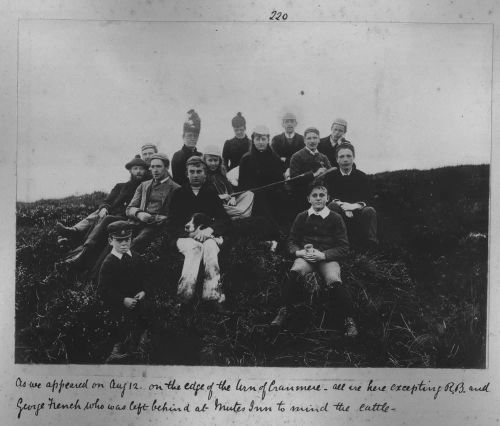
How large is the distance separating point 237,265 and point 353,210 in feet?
3.51

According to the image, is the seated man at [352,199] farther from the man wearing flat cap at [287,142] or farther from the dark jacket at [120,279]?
the dark jacket at [120,279]

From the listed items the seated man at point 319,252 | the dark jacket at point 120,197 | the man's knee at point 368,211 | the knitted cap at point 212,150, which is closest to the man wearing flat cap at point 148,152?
the dark jacket at point 120,197

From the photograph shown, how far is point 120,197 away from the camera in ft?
13.2

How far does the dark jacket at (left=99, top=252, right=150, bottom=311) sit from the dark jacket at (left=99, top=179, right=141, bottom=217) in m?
0.39

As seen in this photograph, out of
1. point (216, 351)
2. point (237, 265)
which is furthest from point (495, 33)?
point (216, 351)

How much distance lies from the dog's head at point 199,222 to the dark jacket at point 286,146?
786 mm

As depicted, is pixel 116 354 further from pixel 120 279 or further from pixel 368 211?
pixel 368 211

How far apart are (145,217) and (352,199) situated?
1736 millimetres

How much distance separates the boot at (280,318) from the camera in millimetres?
3855

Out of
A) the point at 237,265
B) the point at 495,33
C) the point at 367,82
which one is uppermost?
the point at 495,33

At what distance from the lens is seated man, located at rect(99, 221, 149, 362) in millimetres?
3887

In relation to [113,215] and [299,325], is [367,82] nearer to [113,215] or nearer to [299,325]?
[299,325]

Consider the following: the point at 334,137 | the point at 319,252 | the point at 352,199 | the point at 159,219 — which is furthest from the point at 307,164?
the point at 159,219

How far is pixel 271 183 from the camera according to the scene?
4.00 meters
